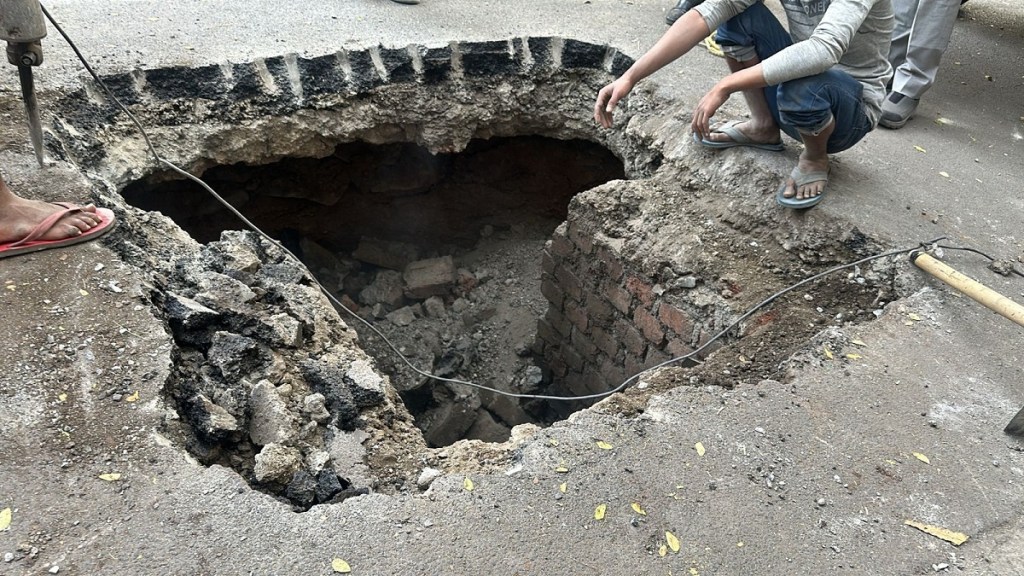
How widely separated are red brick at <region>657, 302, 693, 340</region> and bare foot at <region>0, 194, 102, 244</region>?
2272mm

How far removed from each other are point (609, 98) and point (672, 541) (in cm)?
183

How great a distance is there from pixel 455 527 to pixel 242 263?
4.91 feet

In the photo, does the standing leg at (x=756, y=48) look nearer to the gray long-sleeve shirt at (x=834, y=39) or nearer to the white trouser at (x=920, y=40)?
the gray long-sleeve shirt at (x=834, y=39)

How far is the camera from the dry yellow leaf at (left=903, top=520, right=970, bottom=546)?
1.84 meters

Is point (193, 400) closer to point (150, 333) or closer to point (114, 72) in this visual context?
point (150, 333)

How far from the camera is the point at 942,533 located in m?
1.86

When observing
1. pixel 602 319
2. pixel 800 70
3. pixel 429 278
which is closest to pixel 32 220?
pixel 602 319

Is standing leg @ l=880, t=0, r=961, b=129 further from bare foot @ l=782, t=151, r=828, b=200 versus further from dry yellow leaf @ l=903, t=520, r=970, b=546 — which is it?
dry yellow leaf @ l=903, t=520, r=970, b=546

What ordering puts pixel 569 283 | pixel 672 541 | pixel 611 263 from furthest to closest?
1. pixel 569 283
2. pixel 611 263
3. pixel 672 541

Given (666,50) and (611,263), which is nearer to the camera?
(666,50)

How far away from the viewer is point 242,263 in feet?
9.00

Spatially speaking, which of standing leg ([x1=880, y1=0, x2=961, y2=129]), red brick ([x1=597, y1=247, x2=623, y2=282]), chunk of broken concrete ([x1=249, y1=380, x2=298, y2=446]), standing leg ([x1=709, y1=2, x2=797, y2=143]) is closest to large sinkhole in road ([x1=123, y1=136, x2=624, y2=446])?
red brick ([x1=597, y1=247, x2=623, y2=282])

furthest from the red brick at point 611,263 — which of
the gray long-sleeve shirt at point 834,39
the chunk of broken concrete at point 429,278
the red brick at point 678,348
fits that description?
the chunk of broken concrete at point 429,278

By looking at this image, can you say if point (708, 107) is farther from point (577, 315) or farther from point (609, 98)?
point (577, 315)
